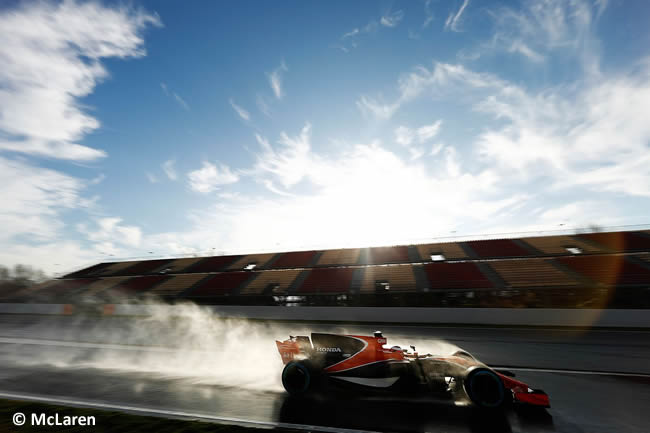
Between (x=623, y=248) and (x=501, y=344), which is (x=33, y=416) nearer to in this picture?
(x=501, y=344)

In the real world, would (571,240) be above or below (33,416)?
above

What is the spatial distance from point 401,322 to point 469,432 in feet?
49.4

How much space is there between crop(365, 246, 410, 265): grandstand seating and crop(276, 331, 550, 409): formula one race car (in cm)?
2318

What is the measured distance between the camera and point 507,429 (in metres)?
5.06

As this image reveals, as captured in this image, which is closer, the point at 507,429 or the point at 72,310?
the point at 507,429

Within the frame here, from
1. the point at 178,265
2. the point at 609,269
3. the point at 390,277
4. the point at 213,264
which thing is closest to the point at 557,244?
the point at 609,269

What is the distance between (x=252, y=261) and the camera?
115 feet

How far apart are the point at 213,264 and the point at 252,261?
4.81 meters

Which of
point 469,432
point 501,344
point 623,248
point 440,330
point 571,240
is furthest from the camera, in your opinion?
point 571,240

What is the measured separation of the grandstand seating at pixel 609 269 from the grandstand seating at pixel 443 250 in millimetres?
7989

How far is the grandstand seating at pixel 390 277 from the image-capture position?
2337cm

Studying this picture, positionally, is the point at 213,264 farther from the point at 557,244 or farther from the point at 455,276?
the point at 557,244

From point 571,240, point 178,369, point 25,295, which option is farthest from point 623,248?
point 25,295

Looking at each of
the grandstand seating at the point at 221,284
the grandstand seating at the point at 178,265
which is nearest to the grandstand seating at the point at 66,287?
the grandstand seating at the point at 178,265
